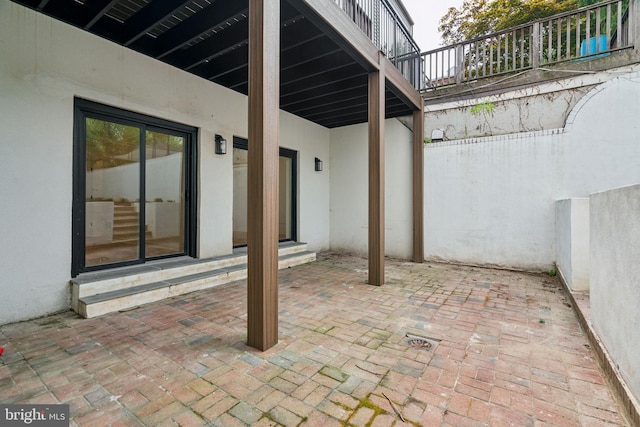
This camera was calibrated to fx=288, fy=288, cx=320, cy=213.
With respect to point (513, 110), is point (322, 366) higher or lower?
lower

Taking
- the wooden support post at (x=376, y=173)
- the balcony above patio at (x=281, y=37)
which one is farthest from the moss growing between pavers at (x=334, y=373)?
the balcony above patio at (x=281, y=37)

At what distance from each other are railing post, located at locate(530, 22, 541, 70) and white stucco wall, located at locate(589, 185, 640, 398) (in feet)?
12.5

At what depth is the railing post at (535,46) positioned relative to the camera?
4863mm

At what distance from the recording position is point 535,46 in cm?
488

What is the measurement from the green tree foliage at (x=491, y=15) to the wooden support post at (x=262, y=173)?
374 inches

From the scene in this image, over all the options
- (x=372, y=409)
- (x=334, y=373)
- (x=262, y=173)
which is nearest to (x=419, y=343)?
(x=334, y=373)

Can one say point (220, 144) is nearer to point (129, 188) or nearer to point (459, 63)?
point (129, 188)

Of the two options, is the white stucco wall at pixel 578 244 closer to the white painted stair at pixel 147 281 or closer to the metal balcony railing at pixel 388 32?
the metal balcony railing at pixel 388 32

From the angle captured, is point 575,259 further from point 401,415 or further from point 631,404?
point 401,415

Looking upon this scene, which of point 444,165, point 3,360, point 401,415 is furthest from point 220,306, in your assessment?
point 444,165

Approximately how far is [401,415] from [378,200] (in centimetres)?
293

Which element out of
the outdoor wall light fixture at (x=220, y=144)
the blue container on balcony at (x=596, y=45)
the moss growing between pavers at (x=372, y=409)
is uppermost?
the blue container on balcony at (x=596, y=45)

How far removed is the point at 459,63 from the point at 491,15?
7130 mm

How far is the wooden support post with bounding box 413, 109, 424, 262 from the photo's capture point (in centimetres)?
569
